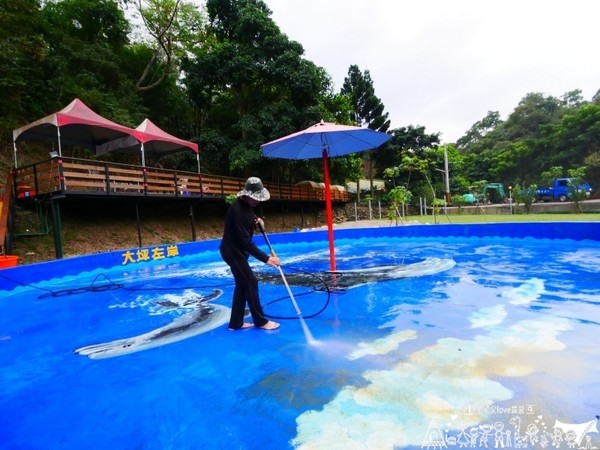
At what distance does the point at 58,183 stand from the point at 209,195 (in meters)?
5.73

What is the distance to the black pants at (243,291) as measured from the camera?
336 centimetres

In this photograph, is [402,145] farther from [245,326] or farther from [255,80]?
[245,326]

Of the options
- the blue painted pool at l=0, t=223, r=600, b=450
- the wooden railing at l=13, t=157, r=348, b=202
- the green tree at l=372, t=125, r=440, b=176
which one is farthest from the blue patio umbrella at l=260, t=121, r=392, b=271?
the green tree at l=372, t=125, r=440, b=176

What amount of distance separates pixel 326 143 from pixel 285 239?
7143 mm

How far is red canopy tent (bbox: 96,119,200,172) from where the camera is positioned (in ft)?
38.1

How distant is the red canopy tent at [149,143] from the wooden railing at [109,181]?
0.83 metres

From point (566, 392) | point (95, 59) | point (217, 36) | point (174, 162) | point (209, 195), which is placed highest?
point (217, 36)

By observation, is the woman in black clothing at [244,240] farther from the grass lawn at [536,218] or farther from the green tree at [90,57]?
the green tree at [90,57]

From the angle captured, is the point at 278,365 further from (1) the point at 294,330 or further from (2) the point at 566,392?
(2) the point at 566,392

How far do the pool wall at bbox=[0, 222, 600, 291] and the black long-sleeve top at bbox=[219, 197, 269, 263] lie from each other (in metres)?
5.75

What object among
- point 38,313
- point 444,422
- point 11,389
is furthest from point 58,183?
point 444,422

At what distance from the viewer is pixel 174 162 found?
16.6 metres

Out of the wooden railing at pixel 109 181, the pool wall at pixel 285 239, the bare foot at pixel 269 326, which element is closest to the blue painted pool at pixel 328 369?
the bare foot at pixel 269 326

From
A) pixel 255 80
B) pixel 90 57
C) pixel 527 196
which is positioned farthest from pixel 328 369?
pixel 527 196
